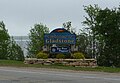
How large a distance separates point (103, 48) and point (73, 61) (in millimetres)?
20214

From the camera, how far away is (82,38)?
184 ft

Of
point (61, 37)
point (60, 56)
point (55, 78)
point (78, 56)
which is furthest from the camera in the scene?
point (61, 37)

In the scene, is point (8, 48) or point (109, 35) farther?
point (8, 48)

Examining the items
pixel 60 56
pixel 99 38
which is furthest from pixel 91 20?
Result: pixel 60 56

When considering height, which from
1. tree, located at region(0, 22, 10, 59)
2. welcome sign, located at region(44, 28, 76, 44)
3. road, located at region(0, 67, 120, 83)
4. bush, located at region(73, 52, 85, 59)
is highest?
tree, located at region(0, 22, 10, 59)

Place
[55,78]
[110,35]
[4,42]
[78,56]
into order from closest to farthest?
[55,78]
[78,56]
[110,35]
[4,42]

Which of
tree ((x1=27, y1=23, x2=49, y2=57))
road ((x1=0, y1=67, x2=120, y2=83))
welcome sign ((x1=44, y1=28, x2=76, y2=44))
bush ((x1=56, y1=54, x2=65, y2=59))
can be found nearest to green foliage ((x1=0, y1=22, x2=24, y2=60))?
tree ((x1=27, y1=23, x2=49, y2=57))

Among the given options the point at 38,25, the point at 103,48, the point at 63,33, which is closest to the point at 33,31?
the point at 38,25

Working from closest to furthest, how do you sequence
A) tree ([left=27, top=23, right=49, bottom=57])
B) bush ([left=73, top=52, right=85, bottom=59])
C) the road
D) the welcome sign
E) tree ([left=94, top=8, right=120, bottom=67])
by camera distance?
the road, bush ([left=73, top=52, right=85, bottom=59]), the welcome sign, tree ([left=94, top=8, right=120, bottom=67]), tree ([left=27, top=23, right=49, bottom=57])

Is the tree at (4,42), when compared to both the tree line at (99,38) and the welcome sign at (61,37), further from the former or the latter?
the welcome sign at (61,37)

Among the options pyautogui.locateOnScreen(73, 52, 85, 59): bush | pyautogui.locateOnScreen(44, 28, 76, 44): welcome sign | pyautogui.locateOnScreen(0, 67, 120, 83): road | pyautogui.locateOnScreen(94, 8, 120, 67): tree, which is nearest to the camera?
pyautogui.locateOnScreen(0, 67, 120, 83): road

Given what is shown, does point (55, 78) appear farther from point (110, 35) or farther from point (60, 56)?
point (110, 35)

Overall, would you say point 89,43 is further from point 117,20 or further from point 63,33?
point 63,33

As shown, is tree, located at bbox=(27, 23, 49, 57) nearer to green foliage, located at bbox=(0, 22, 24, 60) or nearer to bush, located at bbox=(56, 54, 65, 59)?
green foliage, located at bbox=(0, 22, 24, 60)
